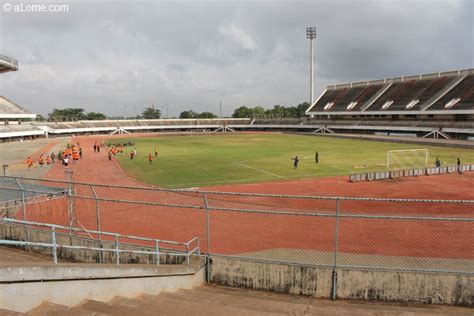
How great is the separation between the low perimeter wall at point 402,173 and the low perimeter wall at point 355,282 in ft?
68.7

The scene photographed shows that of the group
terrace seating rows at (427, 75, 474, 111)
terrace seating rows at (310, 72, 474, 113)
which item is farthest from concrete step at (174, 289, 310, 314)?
terrace seating rows at (427, 75, 474, 111)

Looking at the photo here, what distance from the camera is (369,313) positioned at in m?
7.09

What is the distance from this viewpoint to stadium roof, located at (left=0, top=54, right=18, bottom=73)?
1998 centimetres

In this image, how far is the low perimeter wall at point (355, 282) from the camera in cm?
814

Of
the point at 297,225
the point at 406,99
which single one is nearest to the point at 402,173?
the point at 297,225

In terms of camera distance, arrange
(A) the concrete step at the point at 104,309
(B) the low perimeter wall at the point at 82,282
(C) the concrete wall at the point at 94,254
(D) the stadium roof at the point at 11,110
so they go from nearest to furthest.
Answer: (B) the low perimeter wall at the point at 82,282, (A) the concrete step at the point at 104,309, (C) the concrete wall at the point at 94,254, (D) the stadium roof at the point at 11,110

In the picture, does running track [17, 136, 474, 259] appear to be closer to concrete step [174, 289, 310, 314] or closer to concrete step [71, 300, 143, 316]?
concrete step [174, 289, 310, 314]

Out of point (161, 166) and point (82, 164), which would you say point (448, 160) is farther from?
point (82, 164)

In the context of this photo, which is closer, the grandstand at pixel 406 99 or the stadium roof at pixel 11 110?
the grandstand at pixel 406 99

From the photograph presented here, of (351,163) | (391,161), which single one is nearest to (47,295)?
(351,163)

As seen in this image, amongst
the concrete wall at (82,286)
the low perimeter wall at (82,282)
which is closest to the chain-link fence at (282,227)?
the low perimeter wall at (82,282)

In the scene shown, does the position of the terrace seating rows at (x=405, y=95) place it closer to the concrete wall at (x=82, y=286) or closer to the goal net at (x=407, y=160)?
the goal net at (x=407, y=160)

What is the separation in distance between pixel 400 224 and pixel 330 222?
3193 mm

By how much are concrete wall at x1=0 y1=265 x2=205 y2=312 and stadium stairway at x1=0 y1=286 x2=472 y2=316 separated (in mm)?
248
